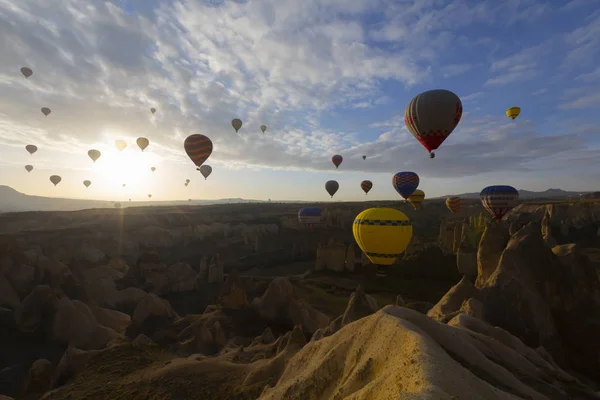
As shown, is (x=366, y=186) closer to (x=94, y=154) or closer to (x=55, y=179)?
(x=94, y=154)

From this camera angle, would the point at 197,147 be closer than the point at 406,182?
Yes

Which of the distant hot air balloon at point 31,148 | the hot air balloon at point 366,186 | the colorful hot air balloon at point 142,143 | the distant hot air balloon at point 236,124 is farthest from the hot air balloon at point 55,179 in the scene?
the hot air balloon at point 366,186

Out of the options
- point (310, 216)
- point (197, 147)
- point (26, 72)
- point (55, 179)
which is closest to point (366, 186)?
point (310, 216)

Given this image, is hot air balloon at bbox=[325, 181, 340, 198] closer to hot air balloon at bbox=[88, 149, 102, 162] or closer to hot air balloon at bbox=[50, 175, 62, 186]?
hot air balloon at bbox=[88, 149, 102, 162]

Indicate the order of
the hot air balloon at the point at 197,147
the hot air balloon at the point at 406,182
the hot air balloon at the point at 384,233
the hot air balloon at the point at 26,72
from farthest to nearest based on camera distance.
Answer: the hot air balloon at the point at 406,182 → the hot air balloon at the point at 26,72 → the hot air balloon at the point at 197,147 → the hot air balloon at the point at 384,233

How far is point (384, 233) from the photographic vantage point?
894 inches

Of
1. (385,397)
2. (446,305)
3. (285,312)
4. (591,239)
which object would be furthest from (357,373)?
(591,239)

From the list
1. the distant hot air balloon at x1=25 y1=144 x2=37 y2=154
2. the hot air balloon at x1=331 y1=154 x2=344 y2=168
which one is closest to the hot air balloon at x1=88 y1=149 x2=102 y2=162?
the distant hot air balloon at x1=25 y1=144 x2=37 y2=154

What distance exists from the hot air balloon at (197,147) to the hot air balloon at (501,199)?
3824cm

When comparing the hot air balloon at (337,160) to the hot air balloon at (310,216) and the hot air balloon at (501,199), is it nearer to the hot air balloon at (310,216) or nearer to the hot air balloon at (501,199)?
→ the hot air balloon at (310,216)

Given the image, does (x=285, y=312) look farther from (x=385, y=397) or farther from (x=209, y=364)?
(x=385, y=397)

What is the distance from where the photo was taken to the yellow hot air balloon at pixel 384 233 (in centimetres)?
2264

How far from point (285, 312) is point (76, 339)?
18.0 meters

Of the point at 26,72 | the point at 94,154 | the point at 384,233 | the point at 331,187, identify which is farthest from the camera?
the point at 331,187
